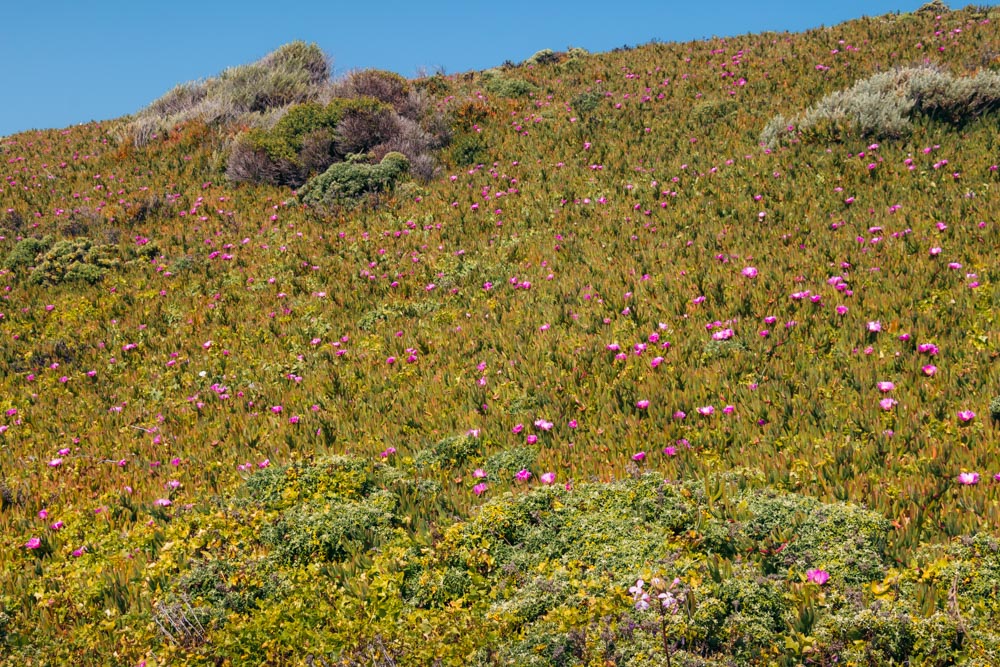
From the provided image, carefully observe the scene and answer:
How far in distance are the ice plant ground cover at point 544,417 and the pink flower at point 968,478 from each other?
2 cm

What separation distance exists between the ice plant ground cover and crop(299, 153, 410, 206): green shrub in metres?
0.67

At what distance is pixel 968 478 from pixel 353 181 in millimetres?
11974

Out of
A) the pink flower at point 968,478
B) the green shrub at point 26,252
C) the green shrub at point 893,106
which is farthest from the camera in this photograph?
the green shrub at point 26,252

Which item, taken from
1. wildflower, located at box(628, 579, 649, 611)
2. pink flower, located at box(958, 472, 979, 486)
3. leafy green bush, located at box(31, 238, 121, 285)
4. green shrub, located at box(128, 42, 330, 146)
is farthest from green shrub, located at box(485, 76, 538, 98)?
wildflower, located at box(628, 579, 649, 611)

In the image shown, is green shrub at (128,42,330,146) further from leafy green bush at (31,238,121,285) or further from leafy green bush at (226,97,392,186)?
leafy green bush at (31,238,121,285)

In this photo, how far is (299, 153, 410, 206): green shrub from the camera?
1327 centimetres

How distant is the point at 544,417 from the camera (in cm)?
527

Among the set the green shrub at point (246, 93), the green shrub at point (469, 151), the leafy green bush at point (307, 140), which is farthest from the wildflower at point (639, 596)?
the green shrub at point (246, 93)

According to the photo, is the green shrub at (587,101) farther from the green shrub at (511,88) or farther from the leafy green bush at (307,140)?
the leafy green bush at (307,140)

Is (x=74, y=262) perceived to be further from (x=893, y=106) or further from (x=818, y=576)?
(x=893, y=106)

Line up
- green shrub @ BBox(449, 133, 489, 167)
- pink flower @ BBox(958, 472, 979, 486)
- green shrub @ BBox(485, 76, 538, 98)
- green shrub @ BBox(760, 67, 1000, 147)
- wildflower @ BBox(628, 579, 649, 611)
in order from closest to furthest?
wildflower @ BBox(628, 579, 649, 611)
pink flower @ BBox(958, 472, 979, 486)
green shrub @ BBox(760, 67, 1000, 147)
green shrub @ BBox(449, 133, 489, 167)
green shrub @ BBox(485, 76, 538, 98)

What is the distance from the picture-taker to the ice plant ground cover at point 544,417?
319 cm

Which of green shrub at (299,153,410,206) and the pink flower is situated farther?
green shrub at (299,153,410,206)

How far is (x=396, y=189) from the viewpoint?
13.2 metres
